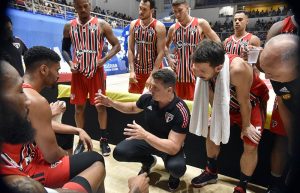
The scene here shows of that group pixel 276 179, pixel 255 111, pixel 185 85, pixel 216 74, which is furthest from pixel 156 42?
pixel 276 179

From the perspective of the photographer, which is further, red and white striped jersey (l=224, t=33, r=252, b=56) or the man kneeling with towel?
red and white striped jersey (l=224, t=33, r=252, b=56)

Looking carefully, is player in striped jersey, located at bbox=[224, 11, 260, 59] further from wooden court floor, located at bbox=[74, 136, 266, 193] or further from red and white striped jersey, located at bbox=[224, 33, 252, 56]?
wooden court floor, located at bbox=[74, 136, 266, 193]

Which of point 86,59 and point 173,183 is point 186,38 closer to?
point 86,59

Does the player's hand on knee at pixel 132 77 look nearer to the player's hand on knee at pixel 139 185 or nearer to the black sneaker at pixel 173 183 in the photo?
the black sneaker at pixel 173 183

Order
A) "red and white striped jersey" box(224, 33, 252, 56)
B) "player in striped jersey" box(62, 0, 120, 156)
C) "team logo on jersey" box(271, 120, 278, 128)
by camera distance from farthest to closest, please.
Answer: "red and white striped jersey" box(224, 33, 252, 56)
"player in striped jersey" box(62, 0, 120, 156)
"team logo on jersey" box(271, 120, 278, 128)

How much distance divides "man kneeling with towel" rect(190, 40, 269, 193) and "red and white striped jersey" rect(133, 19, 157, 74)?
45.7 inches

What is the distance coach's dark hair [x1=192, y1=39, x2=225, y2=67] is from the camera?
180 cm

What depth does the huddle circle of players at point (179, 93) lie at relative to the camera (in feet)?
5.68

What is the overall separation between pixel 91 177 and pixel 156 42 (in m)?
2.02

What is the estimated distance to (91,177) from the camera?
1.53m

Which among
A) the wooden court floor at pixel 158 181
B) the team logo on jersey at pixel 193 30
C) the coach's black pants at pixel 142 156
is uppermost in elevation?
the team logo on jersey at pixel 193 30

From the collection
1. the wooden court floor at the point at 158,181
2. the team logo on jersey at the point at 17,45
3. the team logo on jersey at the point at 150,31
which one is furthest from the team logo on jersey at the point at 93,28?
the wooden court floor at the point at 158,181

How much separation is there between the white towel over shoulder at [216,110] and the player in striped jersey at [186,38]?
2.94ft

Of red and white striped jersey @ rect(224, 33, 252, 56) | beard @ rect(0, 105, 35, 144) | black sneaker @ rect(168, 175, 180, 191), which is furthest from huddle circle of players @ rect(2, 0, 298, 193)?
red and white striped jersey @ rect(224, 33, 252, 56)
